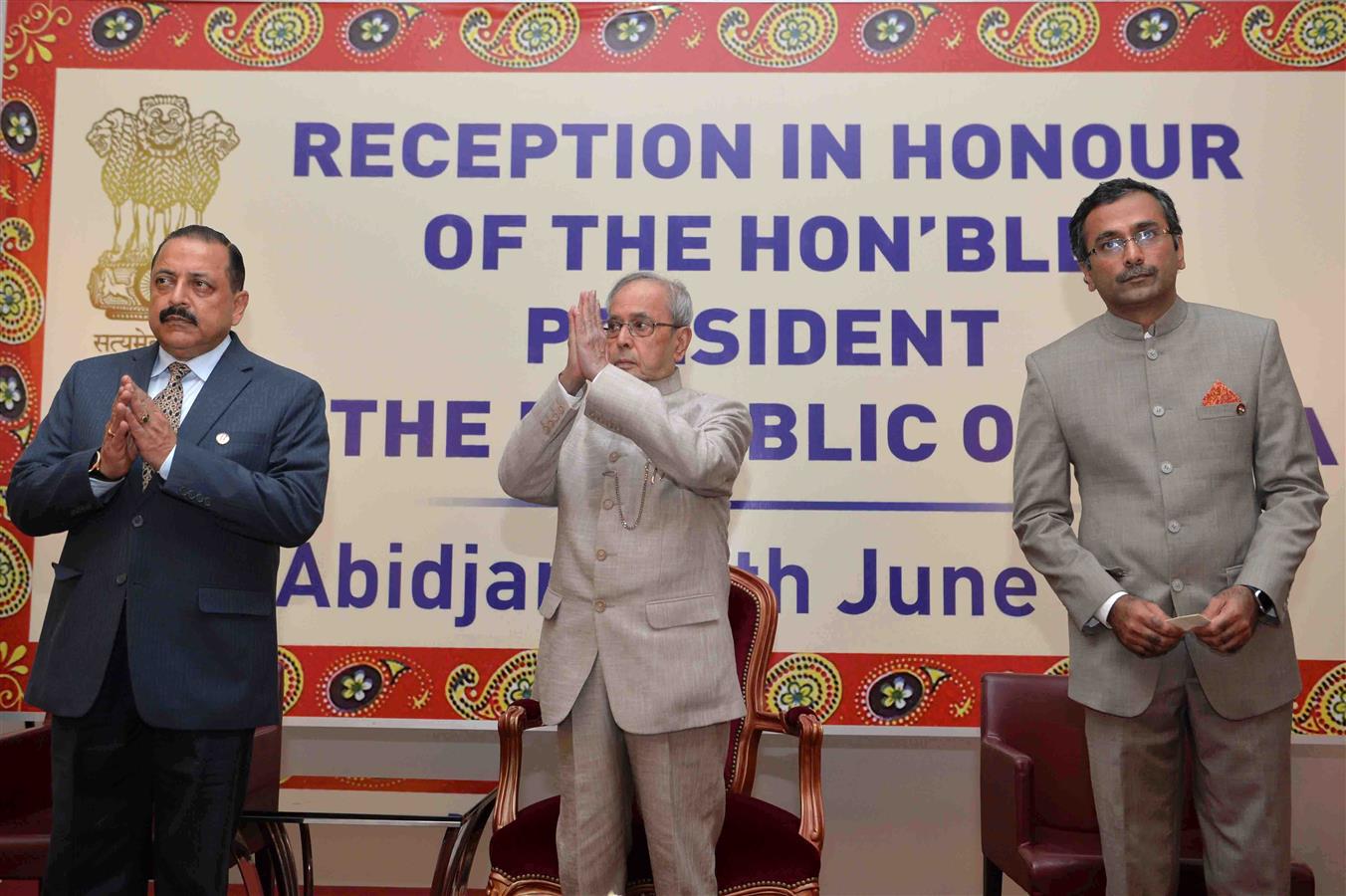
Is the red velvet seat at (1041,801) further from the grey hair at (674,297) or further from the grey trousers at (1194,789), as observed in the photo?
the grey hair at (674,297)

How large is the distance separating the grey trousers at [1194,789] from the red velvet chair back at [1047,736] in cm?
79

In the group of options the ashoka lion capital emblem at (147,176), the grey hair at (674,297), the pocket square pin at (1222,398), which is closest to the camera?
the pocket square pin at (1222,398)

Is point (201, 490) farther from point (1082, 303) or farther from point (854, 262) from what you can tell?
point (1082, 303)

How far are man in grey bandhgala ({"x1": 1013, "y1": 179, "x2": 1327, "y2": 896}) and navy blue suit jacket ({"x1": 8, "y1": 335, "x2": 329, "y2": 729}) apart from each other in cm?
155

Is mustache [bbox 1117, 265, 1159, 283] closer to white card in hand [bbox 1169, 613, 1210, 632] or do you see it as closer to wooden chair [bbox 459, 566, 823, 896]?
white card in hand [bbox 1169, 613, 1210, 632]

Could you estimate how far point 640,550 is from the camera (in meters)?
2.38

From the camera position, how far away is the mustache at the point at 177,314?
7.89ft

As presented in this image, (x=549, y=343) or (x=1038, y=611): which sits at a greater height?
(x=549, y=343)

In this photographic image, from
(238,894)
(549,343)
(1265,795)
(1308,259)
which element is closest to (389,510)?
(549,343)

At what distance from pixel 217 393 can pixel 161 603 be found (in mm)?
440

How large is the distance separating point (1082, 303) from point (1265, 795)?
5.95 ft

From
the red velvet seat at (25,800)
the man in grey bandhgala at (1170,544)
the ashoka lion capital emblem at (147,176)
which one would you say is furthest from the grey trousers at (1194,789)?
the ashoka lion capital emblem at (147,176)

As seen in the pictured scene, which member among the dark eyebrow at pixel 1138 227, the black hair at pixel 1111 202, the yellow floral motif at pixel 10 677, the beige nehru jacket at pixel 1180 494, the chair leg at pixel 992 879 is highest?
the black hair at pixel 1111 202

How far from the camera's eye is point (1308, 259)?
3.54 meters
